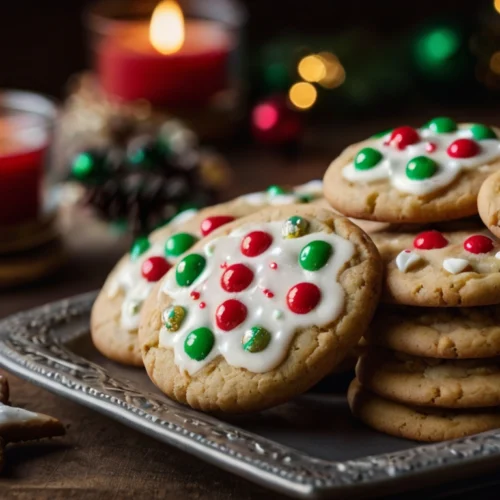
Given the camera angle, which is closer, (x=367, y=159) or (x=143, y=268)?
(x=367, y=159)

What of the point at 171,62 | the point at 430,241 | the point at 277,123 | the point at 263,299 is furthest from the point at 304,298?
the point at 171,62

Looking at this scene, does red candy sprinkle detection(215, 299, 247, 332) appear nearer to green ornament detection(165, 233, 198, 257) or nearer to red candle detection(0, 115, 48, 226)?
green ornament detection(165, 233, 198, 257)

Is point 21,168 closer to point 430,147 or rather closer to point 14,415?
point 14,415

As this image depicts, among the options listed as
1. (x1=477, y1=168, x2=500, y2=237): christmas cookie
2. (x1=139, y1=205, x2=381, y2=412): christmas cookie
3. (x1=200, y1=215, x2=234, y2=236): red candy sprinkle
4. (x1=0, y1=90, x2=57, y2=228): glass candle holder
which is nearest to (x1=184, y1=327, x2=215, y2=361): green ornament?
(x1=139, y1=205, x2=381, y2=412): christmas cookie

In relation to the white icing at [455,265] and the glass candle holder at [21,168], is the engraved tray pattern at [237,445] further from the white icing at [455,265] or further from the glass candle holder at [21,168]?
the glass candle holder at [21,168]

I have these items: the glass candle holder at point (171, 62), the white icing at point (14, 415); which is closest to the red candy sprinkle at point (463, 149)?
the white icing at point (14, 415)
